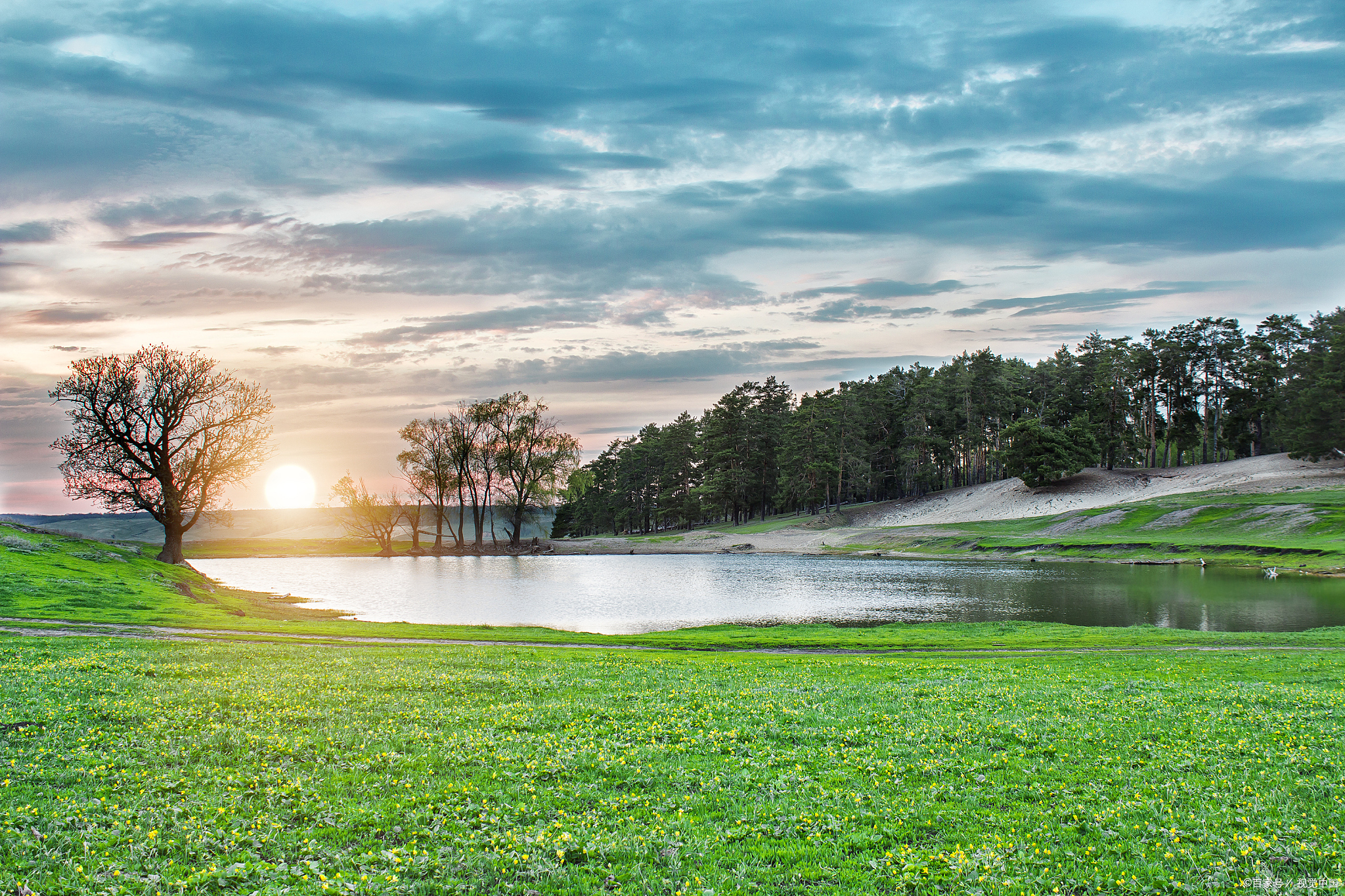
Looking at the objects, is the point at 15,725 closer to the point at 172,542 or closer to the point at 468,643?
the point at 468,643

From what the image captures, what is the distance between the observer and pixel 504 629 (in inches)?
1201

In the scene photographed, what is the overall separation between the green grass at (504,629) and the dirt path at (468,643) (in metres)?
0.30

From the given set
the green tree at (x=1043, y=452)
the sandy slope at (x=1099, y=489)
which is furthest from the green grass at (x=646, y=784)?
the green tree at (x=1043, y=452)

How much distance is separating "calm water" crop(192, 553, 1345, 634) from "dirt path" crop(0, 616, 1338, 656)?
780 centimetres

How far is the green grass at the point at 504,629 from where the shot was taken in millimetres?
26625

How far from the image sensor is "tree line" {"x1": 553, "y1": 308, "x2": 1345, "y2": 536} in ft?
302

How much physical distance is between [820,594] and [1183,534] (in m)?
42.1

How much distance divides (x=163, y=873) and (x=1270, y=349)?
414 ft

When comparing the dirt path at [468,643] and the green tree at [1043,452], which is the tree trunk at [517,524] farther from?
the dirt path at [468,643]

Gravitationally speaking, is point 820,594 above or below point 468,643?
below

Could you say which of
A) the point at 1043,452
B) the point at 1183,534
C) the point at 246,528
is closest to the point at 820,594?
the point at 1183,534

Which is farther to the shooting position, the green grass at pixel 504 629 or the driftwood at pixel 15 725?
the green grass at pixel 504 629

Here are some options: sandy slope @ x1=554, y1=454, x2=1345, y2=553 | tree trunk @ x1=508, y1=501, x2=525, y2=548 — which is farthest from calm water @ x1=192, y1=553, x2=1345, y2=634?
tree trunk @ x1=508, y1=501, x2=525, y2=548

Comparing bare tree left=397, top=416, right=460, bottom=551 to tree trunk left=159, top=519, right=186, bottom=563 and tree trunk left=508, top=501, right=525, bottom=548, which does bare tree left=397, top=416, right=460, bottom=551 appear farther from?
tree trunk left=159, top=519, right=186, bottom=563
